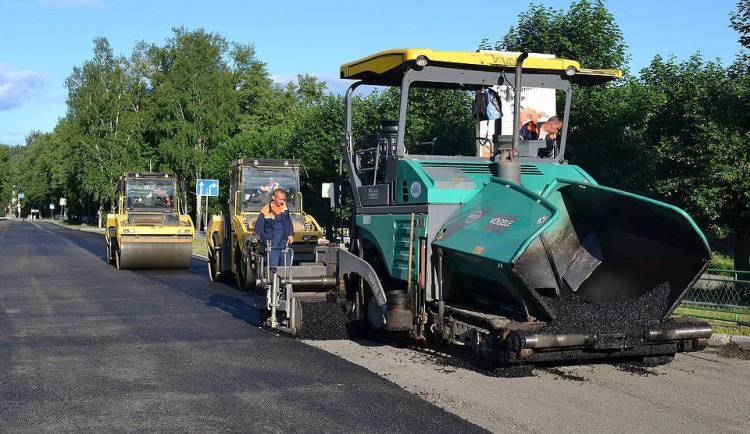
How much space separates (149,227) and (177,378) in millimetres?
14757

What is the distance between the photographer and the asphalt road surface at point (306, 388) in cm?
600

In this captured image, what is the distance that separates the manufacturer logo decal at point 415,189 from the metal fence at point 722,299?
430 cm

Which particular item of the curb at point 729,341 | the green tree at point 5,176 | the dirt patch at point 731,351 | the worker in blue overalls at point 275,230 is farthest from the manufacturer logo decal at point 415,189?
the green tree at point 5,176

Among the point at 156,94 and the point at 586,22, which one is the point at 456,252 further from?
the point at 156,94

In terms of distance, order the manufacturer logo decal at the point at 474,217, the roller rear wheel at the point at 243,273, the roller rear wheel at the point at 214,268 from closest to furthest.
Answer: the manufacturer logo decal at the point at 474,217, the roller rear wheel at the point at 243,273, the roller rear wheel at the point at 214,268

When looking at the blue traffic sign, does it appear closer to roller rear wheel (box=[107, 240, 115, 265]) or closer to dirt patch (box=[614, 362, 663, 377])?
roller rear wheel (box=[107, 240, 115, 265])

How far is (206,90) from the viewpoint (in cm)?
5628

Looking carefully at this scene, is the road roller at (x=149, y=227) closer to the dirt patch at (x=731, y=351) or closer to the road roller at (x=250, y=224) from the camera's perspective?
the road roller at (x=250, y=224)

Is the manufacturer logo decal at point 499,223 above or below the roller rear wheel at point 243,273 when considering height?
above

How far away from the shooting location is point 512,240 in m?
7.03

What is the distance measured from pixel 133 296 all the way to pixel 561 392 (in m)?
10.1

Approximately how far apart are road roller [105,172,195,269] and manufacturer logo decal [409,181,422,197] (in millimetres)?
14123

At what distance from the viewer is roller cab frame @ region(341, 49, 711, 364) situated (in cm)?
715

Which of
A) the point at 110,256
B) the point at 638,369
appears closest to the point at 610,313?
the point at 638,369
